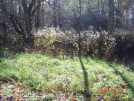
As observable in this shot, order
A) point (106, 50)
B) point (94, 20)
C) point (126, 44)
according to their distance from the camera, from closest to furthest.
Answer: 1. point (106, 50)
2. point (126, 44)
3. point (94, 20)

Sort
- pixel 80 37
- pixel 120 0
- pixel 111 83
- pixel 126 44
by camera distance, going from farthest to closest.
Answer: pixel 120 0 → pixel 126 44 → pixel 80 37 → pixel 111 83

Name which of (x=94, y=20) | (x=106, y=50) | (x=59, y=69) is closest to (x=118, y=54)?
(x=106, y=50)

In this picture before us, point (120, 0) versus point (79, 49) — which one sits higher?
point (120, 0)

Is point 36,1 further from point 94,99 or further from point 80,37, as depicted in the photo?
point 94,99

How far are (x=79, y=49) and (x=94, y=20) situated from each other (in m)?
20.2

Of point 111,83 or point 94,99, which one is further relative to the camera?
point 111,83

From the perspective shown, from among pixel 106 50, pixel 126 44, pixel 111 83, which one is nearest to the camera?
pixel 111 83

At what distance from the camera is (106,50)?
443 inches

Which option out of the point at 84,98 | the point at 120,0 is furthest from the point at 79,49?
the point at 120,0

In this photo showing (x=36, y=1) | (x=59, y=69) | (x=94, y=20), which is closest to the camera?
(x=59, y=69)

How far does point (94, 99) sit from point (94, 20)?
27211 mm

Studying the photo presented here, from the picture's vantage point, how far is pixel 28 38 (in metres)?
14.3

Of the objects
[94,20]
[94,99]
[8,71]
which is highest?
[94,20]

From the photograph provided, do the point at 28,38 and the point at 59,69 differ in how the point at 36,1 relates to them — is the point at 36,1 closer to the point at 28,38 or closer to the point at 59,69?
the point at 28,38
